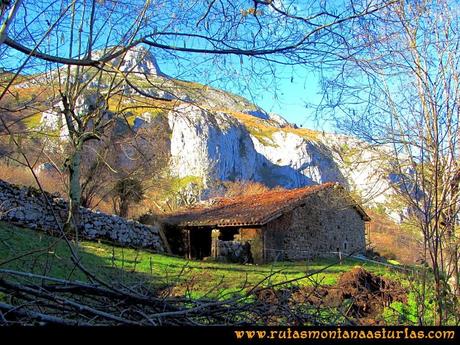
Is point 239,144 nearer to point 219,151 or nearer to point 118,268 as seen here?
point 219,151

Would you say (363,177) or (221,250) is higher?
(363,177)

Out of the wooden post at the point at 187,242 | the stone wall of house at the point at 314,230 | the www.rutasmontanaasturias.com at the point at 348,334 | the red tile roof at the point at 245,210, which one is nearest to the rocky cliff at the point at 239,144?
the stone wall of house at the point at 314,230

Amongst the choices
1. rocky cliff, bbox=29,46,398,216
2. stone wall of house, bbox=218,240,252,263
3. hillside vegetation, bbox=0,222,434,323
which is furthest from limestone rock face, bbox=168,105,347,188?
hillside vegetation, bbox=0,222,434,323

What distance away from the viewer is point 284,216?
2164cm

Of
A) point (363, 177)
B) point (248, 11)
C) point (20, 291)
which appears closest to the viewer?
point (20, 291)

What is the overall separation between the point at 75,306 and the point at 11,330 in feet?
1.04

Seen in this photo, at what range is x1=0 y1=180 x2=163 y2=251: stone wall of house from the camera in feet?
50.2

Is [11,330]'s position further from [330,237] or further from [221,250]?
[330,237]

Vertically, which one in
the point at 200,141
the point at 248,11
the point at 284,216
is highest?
the point at 200,141

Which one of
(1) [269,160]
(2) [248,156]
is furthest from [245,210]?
(1) [269,160]

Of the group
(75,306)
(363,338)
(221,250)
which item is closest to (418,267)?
(363,338)

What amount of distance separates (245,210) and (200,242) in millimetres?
2928

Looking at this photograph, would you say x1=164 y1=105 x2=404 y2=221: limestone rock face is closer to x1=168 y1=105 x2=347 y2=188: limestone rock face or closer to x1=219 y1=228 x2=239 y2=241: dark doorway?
x1=168 y1=105 x2=347 y2=188: limestone rock face

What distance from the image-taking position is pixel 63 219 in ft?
52.7
